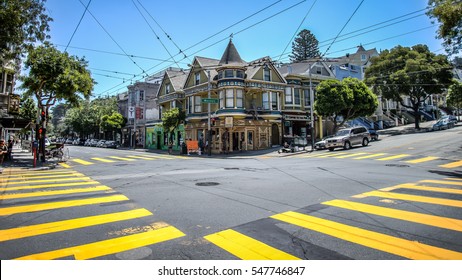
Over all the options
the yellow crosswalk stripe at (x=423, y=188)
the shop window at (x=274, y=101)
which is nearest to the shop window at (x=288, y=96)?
the shop window at (x=274, y=101)

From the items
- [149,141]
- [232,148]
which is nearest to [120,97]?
[149,141]

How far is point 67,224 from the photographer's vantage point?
5.44m

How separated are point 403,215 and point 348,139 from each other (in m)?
21.9

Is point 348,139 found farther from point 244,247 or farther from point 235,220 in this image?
point 244,247

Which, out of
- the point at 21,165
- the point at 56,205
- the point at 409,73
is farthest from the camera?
the point at 409,73

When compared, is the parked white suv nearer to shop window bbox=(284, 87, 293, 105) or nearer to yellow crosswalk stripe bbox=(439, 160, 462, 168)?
shop window bbox=(284, 87, 293, 105)

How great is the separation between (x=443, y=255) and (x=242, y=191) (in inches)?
208

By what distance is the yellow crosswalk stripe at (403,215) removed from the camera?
515 cm

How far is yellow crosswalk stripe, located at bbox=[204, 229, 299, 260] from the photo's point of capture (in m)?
3.88

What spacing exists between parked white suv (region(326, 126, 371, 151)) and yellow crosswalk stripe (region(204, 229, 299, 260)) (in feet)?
77.0

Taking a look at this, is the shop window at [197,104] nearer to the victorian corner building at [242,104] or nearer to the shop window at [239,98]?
the victorian corner building at [242,104]

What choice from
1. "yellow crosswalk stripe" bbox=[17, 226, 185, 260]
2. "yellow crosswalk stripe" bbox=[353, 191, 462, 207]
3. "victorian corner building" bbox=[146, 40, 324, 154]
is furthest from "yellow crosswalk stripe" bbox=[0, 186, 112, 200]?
"victorian corner building" bbox=[146, 40, 324, 154]

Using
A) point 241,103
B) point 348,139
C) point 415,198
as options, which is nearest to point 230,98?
point 241,103

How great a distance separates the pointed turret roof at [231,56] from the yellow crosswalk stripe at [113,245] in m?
28.3
